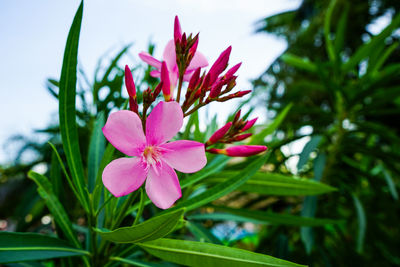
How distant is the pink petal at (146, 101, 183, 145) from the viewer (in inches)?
17.7

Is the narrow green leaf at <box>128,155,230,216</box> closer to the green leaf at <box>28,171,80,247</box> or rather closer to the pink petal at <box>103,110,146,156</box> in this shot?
the green leaf at <box>28,171,80,247</box>

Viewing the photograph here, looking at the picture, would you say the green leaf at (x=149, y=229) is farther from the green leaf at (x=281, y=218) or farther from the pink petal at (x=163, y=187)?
the green leaf at (x=281, y=218)

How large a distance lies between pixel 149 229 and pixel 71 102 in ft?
0.94

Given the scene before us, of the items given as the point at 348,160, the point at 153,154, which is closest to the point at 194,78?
the point at 153,154

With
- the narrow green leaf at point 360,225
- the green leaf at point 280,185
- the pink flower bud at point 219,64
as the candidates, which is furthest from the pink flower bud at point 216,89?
the narrow green leaf at point 360,225

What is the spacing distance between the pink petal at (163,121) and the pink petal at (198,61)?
19cm

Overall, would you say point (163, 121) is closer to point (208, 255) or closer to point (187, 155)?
point (187, 155)

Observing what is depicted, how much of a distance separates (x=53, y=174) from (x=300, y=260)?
1104mm

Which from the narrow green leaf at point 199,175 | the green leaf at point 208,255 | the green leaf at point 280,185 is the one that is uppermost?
the narrow green leaf at point 199,175

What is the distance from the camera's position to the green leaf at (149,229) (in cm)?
40

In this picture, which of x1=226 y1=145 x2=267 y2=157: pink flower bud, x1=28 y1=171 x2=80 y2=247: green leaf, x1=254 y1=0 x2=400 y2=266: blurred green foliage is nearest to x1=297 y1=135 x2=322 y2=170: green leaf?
x1=254 y1=0 x2=400 y2=266: blurred green foliage

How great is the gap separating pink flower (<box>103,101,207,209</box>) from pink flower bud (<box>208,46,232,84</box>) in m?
0.12

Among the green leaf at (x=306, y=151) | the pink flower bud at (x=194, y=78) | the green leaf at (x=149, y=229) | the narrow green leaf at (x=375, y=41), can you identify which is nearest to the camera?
the green leaf at (x=149, y=229)

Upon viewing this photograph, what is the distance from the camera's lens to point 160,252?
0.51m
